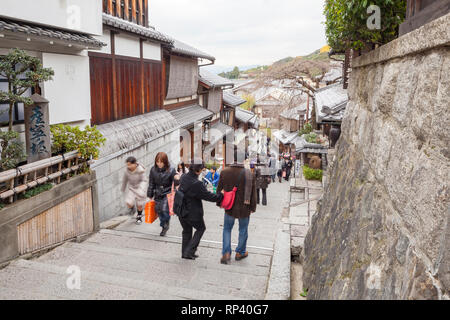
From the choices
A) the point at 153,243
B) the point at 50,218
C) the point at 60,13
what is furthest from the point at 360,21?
the point at 60,13

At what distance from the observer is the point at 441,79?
85.9 inches

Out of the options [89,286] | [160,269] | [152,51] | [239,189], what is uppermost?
[152,51]

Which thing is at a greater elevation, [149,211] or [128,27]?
[128,27]

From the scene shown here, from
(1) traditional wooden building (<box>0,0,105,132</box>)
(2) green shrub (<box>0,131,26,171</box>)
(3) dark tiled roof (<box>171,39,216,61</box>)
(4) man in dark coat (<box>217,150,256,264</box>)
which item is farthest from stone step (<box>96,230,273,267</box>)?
(3) dark tiled roof (<box>171,39,216,61</box>)

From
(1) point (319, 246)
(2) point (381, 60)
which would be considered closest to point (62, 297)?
(1) point (319, 246)

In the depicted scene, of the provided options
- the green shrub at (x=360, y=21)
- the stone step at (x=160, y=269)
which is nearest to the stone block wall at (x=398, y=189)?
the green shrub at (x=360, y=21)

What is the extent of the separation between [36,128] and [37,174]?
0.80 m

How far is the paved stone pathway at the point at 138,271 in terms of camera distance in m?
4.30

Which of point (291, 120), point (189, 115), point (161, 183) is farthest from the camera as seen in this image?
point (291, 120)

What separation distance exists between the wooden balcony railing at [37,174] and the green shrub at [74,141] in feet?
0.58

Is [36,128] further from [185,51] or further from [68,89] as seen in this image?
[185,51]

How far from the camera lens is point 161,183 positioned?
7.30 meters

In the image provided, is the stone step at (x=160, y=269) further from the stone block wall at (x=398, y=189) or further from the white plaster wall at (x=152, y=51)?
the white plaster wall at (x=152, y=51)

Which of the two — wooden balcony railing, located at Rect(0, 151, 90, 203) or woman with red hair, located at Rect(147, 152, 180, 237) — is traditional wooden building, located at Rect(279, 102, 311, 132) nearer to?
woman with red hair, located at Rect(147, 152, 180, 237)
